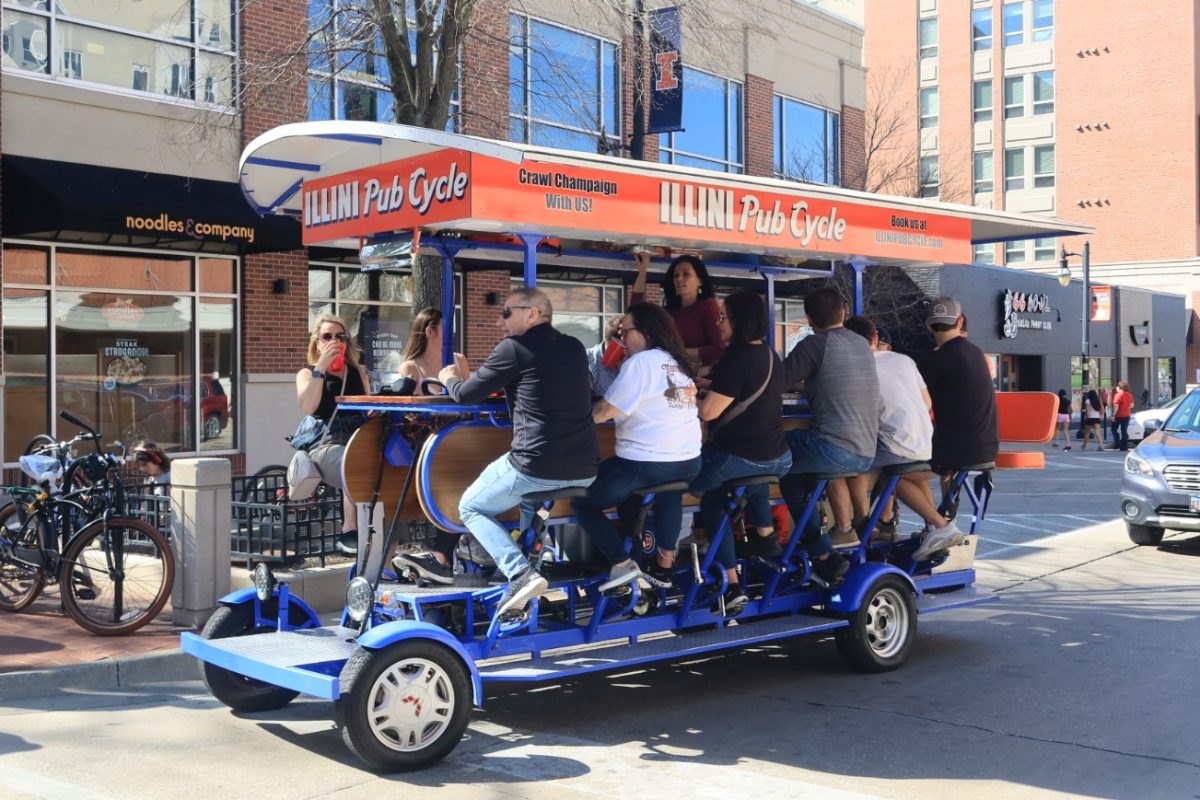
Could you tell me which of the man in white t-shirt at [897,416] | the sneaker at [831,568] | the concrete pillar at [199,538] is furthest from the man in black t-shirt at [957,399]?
the concrete pillar at [199,538]

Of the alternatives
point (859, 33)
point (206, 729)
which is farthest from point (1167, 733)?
point (859, 33)

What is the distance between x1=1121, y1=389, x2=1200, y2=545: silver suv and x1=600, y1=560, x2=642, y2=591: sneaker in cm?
810

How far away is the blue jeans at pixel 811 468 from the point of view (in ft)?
24.4

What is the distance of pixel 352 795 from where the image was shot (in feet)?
17.0

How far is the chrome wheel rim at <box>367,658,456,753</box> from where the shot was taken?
213 inches

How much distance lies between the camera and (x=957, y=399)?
318 inches

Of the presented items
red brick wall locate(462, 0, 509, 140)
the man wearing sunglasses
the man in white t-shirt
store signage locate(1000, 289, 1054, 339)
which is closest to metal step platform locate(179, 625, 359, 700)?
the man wearing sunglasses

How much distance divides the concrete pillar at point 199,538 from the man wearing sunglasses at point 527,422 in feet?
9.69

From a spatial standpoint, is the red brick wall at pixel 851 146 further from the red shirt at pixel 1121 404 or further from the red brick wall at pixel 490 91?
the red brick wall at pixel 490 91

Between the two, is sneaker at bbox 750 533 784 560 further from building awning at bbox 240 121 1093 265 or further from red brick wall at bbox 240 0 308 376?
red brick wall at bbox 240 0 308 376

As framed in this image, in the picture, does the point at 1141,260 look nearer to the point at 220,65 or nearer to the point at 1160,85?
the point at 1160,85

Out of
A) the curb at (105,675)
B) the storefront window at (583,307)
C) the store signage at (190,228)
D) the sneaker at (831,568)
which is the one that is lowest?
the curb at (105,675)

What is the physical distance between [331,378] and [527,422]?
2460mm

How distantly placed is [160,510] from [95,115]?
6.62m
